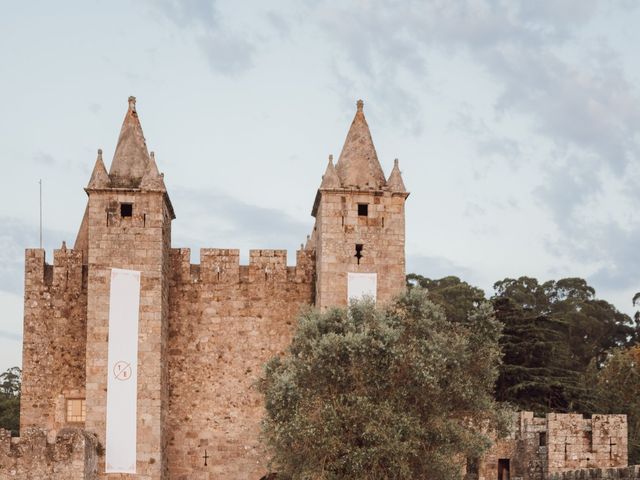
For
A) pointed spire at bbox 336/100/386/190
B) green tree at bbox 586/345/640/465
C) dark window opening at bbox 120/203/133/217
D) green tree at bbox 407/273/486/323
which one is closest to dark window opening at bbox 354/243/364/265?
pointed spire at bbox 336/100/386/190

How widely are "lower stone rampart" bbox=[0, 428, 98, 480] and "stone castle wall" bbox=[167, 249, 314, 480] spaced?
177 inches

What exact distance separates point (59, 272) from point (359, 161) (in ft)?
30.5

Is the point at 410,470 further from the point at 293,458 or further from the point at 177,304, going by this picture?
the point at 177,304

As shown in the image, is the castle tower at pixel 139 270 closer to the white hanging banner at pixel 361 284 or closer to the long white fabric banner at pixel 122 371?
the long white fabric banner at pixel 122 371

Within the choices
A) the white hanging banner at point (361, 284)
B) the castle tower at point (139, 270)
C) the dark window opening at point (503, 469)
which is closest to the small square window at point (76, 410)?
the castle tower at point (139, 270)

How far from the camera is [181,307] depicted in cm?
3253

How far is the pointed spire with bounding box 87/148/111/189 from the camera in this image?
103 feet

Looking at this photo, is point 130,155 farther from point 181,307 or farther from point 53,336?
point 53,336

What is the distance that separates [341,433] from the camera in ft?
81.8

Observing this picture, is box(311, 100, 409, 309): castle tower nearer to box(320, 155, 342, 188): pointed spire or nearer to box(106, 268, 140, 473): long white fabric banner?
box(320, 155, 342, 188): pointed spire

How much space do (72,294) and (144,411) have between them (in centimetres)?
471

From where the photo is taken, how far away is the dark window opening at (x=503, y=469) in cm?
3061

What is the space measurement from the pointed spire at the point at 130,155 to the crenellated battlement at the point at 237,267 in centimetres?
261

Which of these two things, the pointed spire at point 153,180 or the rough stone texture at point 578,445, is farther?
the pointed spire at point 153,180
